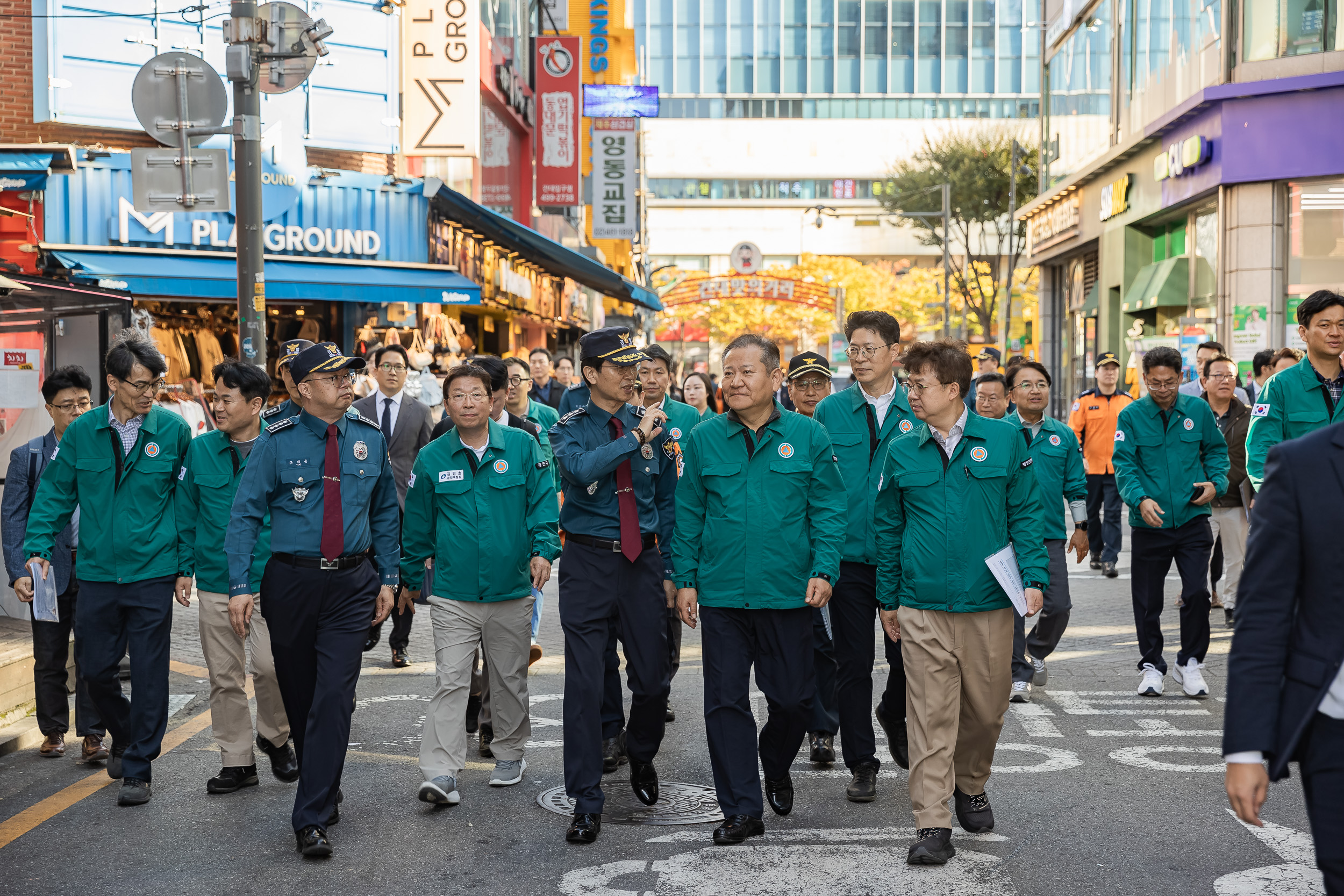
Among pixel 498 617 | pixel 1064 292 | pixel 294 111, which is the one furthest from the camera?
pixel 1064 292

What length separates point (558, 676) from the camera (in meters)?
8.76

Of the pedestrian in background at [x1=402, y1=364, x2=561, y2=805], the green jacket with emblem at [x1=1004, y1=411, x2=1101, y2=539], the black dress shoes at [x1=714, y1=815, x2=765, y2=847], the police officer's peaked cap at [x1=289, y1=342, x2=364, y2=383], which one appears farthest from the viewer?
the green jacket with emblem at [x1=1004, y1=411, x2=1101, y2=539]

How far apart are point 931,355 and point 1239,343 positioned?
54.9ft

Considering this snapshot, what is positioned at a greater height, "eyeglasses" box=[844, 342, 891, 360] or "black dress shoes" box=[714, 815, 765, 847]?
"eyeglasses" box=[844, 342, 891, 360]

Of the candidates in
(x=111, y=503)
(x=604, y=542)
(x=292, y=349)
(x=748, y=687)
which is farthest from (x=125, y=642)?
(x=748, y=687)

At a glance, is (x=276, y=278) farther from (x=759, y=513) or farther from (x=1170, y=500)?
(x=759, y=513)

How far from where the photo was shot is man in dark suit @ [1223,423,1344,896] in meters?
2.88

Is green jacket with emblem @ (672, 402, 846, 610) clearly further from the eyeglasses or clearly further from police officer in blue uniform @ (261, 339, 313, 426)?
police officer in blue uniform @ (261, 339, 313, 426)

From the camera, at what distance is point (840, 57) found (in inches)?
3290

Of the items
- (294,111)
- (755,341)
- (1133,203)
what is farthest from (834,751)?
(1133,203)

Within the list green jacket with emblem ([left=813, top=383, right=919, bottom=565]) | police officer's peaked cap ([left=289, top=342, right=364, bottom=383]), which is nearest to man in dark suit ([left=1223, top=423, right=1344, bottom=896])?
green jacket with emblem ([left=813, top=383, right=919, bottom=565])

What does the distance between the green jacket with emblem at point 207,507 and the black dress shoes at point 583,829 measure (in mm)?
2061

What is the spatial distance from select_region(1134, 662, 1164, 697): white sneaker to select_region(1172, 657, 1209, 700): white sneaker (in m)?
0.13

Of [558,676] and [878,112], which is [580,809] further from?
[878,112]
